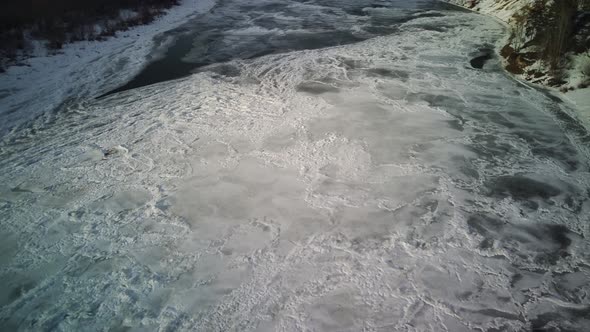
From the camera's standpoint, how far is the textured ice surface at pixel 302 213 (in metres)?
2.87

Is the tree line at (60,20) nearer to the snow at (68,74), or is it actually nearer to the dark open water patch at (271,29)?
the snow at (68,74)

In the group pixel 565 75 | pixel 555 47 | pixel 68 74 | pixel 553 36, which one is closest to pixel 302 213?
pixel 565 75

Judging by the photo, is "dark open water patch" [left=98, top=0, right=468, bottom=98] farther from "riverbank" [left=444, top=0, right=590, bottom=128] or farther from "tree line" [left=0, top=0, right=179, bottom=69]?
"riverbank" [left=444, top=0, right=590, bottom=128]

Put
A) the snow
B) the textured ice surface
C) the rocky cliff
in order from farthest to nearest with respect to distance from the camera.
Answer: the snow < the rocky cliff < the textured ice surface

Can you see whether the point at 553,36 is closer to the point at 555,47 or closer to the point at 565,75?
the point at 555,47

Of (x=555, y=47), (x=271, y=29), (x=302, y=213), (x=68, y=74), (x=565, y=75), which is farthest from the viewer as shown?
(x=271, y=29)

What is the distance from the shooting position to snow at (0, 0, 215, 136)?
6.59 meters

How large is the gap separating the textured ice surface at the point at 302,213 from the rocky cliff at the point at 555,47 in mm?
757

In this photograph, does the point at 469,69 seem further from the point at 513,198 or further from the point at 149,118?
the point at 149,118

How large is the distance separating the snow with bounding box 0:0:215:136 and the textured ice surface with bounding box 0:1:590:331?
2.70 feet

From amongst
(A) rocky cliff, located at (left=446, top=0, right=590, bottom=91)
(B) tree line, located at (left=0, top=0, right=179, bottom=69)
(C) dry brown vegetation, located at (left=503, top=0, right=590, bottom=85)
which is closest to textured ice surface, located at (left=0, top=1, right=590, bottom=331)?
(A) rocky cliff, located at (left=446, top=0, right=590, bottom=91)

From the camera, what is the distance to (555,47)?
665 centimetres

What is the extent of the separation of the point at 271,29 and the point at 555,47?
305 inches

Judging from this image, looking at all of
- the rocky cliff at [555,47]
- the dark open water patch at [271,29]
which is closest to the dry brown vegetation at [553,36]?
the rocky cliff at [555,47]
